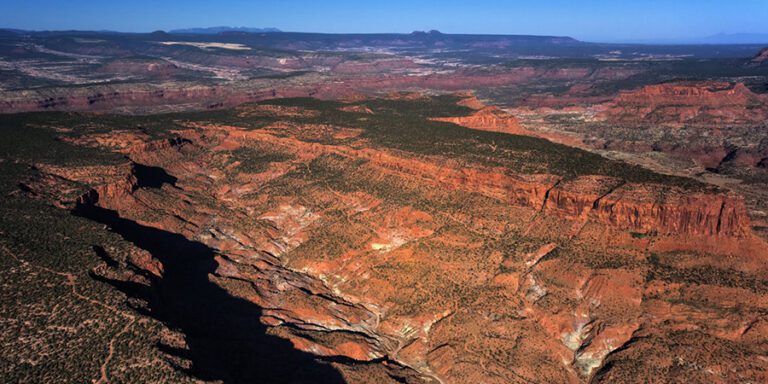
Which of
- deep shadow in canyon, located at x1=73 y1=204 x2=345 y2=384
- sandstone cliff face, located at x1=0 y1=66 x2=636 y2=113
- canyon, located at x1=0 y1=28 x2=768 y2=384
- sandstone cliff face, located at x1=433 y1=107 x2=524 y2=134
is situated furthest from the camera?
sandstone cliff face, located at x1=0 y1=66 x2=636 y2=113

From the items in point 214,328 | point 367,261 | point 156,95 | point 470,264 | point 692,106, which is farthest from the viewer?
point 156,95

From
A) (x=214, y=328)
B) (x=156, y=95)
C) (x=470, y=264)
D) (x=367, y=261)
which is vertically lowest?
(x=367, y=261)

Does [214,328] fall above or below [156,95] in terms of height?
below

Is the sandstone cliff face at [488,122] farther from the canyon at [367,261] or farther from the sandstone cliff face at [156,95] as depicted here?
the sandstone cliff face at [156,95]

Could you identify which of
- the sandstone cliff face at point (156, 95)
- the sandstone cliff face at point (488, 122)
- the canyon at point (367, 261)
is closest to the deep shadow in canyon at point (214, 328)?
the canyon at point (367, 261)

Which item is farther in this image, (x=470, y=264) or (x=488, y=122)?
(x=488, y=122)

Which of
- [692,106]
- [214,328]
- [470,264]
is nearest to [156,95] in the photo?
[214,328]

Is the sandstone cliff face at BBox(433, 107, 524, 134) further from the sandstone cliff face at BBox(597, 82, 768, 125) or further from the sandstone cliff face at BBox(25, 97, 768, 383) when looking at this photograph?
the sandstone cliff face at BBox(597, 82, 768, 125)

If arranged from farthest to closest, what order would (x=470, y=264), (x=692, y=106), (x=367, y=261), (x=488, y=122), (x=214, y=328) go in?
(x=692, y=106), (x=488, y=122), (x=367, y=261), (x=470, y=264), (x=214, y=328)

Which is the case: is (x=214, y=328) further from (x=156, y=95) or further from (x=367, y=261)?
(x=156, y=95)

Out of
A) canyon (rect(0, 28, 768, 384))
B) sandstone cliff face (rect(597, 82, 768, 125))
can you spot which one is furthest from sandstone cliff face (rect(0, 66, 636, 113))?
sandstone cliff face (rect(597, 82, 768, 125))
